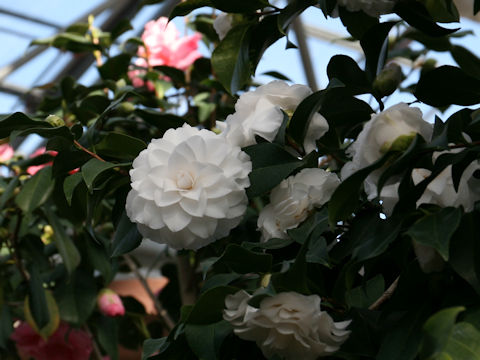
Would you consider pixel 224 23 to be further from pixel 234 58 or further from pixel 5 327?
pixel 5 327

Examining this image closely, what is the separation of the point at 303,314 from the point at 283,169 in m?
0.15

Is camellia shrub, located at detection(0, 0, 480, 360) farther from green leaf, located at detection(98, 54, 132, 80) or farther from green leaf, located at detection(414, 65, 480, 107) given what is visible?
green leaf, located at detection(98, 54, 132, 80)

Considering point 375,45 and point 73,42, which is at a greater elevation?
point 375,45

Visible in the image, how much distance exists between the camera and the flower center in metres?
0.62

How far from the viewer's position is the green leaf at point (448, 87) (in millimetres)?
644

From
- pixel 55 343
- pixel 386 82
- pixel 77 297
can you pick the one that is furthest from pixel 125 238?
pixel 55 343

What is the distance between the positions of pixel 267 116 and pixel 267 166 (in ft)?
0.16

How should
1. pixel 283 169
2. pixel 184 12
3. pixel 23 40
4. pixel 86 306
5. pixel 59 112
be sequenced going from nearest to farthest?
pixel 283 169 < pixel 184 12 < pixel 86 306 < pixel 59 112 < pixel 23 40

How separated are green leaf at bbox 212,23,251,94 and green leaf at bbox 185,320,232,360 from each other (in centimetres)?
27

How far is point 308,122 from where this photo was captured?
0.66 meters

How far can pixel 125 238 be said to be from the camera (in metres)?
0.71

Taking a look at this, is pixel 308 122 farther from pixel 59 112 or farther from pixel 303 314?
pixel 59 112

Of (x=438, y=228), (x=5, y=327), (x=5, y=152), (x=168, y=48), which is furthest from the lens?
(x=5, y=152)

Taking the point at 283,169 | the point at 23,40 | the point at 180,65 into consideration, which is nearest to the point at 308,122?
the point at 283,169
